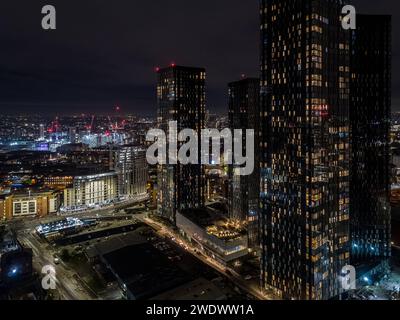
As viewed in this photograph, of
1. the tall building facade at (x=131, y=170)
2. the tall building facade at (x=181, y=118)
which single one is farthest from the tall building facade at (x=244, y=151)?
the tall building facade at (x=131, y=170)

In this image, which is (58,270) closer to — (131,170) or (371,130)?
(131,170)

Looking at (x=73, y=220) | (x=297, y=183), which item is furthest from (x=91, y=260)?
(x=297, y=183)

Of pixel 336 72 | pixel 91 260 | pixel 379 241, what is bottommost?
pixel 91 260

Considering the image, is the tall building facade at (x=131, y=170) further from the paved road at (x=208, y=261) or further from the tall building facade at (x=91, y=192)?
the paved road at (x=208, y=261)

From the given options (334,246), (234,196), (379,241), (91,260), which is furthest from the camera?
(234,196)

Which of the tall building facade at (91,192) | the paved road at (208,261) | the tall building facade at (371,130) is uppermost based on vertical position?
the tall building facade at (371,130)

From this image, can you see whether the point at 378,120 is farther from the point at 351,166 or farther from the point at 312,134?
the point at 312,134
